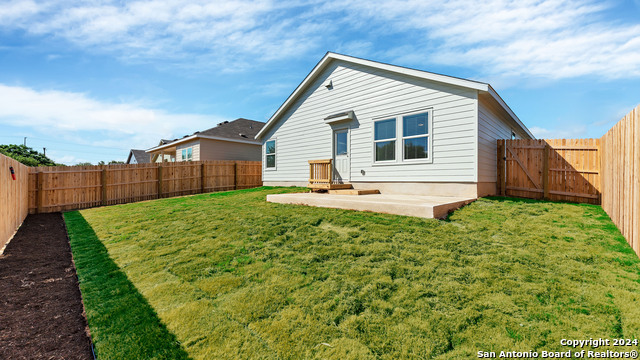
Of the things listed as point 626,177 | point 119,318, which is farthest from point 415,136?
point 119,318

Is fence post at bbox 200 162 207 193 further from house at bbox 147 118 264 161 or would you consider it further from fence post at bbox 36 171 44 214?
fence post at bbox 36 171 44 214

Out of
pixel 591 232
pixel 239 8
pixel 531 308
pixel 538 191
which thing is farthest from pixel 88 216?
pixel 538 191

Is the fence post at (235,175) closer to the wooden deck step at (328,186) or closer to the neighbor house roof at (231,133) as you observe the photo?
the neighbor house roof at (231,133)

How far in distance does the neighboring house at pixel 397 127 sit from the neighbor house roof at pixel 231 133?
804 cm

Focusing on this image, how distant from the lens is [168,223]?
7.04 metres

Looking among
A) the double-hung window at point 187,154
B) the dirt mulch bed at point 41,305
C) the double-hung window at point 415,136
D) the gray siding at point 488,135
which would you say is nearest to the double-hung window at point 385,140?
the double-hung window at point 415,136

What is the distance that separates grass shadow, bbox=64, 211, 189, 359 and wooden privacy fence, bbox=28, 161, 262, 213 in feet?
31.5

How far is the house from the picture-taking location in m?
18.6

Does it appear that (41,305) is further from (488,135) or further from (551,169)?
(551,169)

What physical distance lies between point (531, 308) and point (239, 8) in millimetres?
9248

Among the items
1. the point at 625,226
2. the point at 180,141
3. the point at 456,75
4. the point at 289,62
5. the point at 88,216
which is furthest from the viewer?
the point at 180,141

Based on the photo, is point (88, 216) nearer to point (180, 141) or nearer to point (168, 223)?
point (168, 223)

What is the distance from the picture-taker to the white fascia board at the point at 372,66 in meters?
7.35

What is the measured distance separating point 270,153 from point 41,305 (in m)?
11.4
